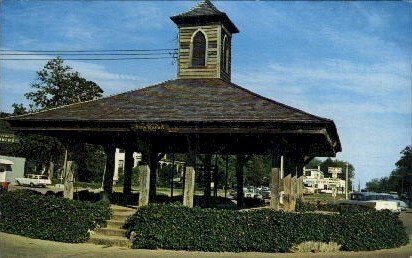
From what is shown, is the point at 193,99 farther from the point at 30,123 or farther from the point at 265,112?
the point at 30,123

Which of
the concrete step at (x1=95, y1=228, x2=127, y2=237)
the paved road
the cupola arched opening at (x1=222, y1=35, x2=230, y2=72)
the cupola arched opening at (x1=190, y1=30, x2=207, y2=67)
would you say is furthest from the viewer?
the cupola arched opening at (x1=222, y1=35, x2=230, y2=72)

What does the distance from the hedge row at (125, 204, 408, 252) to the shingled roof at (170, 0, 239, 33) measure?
9993mm

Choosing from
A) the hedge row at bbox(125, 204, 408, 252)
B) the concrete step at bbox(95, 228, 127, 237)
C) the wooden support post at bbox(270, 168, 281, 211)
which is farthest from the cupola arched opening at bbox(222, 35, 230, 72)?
the concrete step at bbox(95, 228, 127, 237)

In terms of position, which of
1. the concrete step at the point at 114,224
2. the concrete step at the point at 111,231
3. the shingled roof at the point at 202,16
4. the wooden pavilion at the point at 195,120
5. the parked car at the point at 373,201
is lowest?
the concrete step at the point at 111,231

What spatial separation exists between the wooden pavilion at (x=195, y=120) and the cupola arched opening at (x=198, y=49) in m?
0.04

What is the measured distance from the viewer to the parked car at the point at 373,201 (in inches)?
1195

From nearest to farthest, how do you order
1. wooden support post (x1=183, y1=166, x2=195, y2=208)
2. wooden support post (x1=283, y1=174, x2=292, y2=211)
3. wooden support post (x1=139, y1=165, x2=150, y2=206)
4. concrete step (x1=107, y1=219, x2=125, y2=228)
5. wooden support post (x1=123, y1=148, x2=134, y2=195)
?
concrete step (x1=107, y1=219, x2=125, y2=228), wooden support post (x1=183, y1=166, x2=195, y2=208), wooden support post (x1=139, y1=165, x2=150, y2=206), wooden support post (x1=283, y1=174, x2=292, y2=211), wooden support post (x1=123, y1=148, x2=134, y2=195)

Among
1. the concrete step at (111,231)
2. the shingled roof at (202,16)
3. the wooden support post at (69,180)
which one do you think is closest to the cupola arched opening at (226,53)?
the shingled roof at (202,16)

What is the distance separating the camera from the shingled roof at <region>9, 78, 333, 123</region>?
1385 cm

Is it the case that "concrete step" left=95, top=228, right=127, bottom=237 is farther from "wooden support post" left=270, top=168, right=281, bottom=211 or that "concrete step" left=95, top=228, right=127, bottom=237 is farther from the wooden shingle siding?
the wooden shingle siding

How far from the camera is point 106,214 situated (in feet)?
47.4

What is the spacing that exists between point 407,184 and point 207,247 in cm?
11009

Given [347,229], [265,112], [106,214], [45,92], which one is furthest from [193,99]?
[45,92]

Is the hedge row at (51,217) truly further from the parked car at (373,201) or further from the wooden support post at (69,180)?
the parked car at (373,201)
